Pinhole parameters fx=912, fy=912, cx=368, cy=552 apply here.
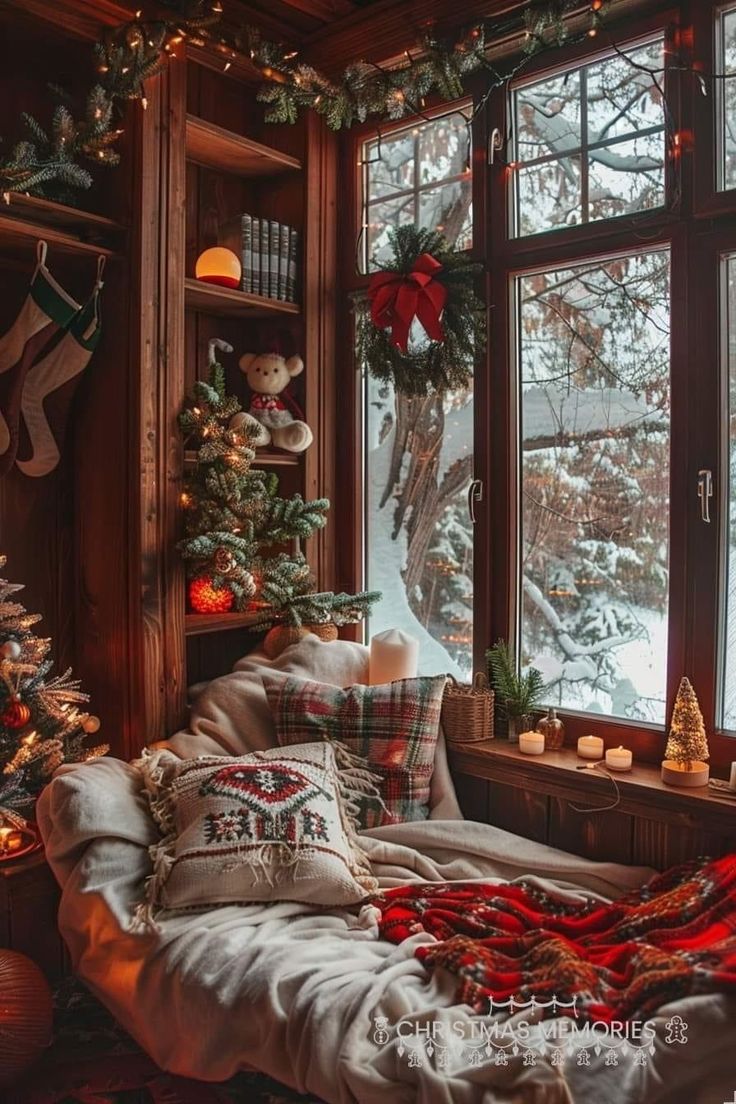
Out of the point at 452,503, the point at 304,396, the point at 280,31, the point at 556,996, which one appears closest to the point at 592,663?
the point at 452,503

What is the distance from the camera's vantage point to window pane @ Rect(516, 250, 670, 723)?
2316mm

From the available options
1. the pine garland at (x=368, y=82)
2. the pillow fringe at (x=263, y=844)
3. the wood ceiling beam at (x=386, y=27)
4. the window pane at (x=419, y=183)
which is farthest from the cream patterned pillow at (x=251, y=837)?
the wood ceiling beam at (x=386, y=27)

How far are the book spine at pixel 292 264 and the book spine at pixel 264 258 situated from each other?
0.26 ft

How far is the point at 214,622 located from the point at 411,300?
1.07m

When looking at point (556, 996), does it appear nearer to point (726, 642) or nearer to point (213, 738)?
point (726, 642)

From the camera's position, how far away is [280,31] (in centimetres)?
284


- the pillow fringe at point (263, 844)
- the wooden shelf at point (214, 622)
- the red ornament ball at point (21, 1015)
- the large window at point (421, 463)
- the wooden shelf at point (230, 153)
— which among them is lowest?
the red ornament ball at point (21, 1015)

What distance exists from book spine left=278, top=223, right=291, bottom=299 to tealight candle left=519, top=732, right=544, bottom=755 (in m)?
1.53

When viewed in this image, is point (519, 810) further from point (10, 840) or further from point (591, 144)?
point (591, 144)

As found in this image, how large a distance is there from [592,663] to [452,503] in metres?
0.63

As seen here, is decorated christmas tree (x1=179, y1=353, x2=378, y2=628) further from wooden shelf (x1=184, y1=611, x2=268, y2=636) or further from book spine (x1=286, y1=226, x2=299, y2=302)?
book spine (x1=286, y1=226, x2=299, y2=302)

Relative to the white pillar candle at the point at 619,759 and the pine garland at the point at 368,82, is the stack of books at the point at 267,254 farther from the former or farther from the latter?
the white pillar candle at the point at 619,759

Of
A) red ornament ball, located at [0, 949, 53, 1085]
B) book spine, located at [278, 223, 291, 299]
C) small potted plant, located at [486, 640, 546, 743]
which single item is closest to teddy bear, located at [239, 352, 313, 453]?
book spine, located at [278, 223, 291, 299]

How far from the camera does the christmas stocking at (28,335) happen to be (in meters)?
2.34
